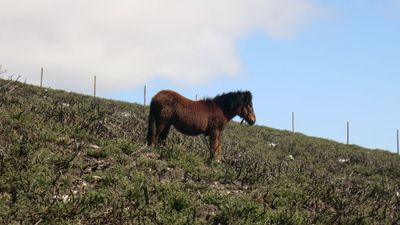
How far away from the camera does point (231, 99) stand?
13.1 m

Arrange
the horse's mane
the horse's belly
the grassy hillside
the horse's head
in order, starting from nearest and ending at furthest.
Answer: the grassy hillside < the horse's belly < the horse's mane < the horse's head

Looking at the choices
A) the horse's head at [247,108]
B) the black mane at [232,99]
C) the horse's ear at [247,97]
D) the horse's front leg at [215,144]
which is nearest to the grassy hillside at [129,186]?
the horse's front leg at [215,144]

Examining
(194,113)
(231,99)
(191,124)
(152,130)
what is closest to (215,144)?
(191,124)

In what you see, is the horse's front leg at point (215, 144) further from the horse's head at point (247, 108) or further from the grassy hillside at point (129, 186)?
the horse's head at point (247, 108)

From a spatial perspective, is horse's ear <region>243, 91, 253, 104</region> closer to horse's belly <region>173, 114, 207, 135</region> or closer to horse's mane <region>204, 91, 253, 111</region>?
horse's mane <region>204, 91, 253, 111</region>

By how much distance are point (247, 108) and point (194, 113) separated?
2.30m

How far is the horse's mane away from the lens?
13.0 meters

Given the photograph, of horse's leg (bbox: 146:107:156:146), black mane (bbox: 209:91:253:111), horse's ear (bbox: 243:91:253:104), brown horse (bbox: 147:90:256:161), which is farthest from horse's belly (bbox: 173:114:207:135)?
horse's ear (bbox: 243:91:253:104)

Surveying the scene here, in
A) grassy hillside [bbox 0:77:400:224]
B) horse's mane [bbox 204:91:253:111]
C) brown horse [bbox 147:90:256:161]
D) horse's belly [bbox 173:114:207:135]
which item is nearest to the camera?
grassy hillside [bbox 0:77:400:224]

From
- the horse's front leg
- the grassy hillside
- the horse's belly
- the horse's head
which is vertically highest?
the horse's head

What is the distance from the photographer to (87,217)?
679 cm

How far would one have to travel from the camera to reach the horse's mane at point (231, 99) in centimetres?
1296

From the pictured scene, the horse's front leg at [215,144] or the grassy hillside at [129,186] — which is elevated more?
the horse's front leg at [215,144]

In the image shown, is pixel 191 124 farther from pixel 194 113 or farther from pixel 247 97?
pixel 247 97
